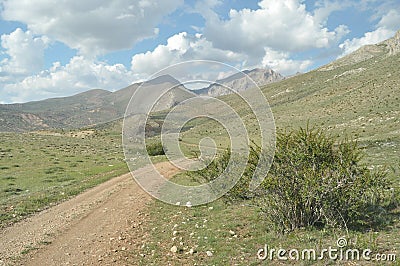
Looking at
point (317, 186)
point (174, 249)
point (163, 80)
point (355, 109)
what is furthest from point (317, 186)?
point (355, 109)

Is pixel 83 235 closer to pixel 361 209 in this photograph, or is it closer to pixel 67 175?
pixel 361 209

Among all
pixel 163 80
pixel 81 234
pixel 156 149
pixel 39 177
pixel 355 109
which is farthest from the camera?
pixel 355 109

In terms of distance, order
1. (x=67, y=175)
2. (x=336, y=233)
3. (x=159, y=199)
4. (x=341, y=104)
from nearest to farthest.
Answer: (x=336, y=233) → (x=159, y=199) → (x=67, y=175) → (x=341, y=104)

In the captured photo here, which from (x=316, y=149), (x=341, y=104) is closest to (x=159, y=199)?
(x=316, y=149)

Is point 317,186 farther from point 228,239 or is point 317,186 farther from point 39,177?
point 39,177

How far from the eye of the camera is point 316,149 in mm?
9023

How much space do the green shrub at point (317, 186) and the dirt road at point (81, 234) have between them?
4.29 metres

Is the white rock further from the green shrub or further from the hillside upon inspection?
the hillside

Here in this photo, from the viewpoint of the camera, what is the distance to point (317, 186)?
855 cm

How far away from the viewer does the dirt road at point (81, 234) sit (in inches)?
348

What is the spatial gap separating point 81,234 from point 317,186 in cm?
751

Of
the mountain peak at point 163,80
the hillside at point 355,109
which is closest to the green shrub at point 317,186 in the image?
the mountain peak at point 163,80

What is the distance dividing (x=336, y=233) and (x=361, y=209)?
128cm

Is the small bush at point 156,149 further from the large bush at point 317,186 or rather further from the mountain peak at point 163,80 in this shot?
the large bush at point 317,186
